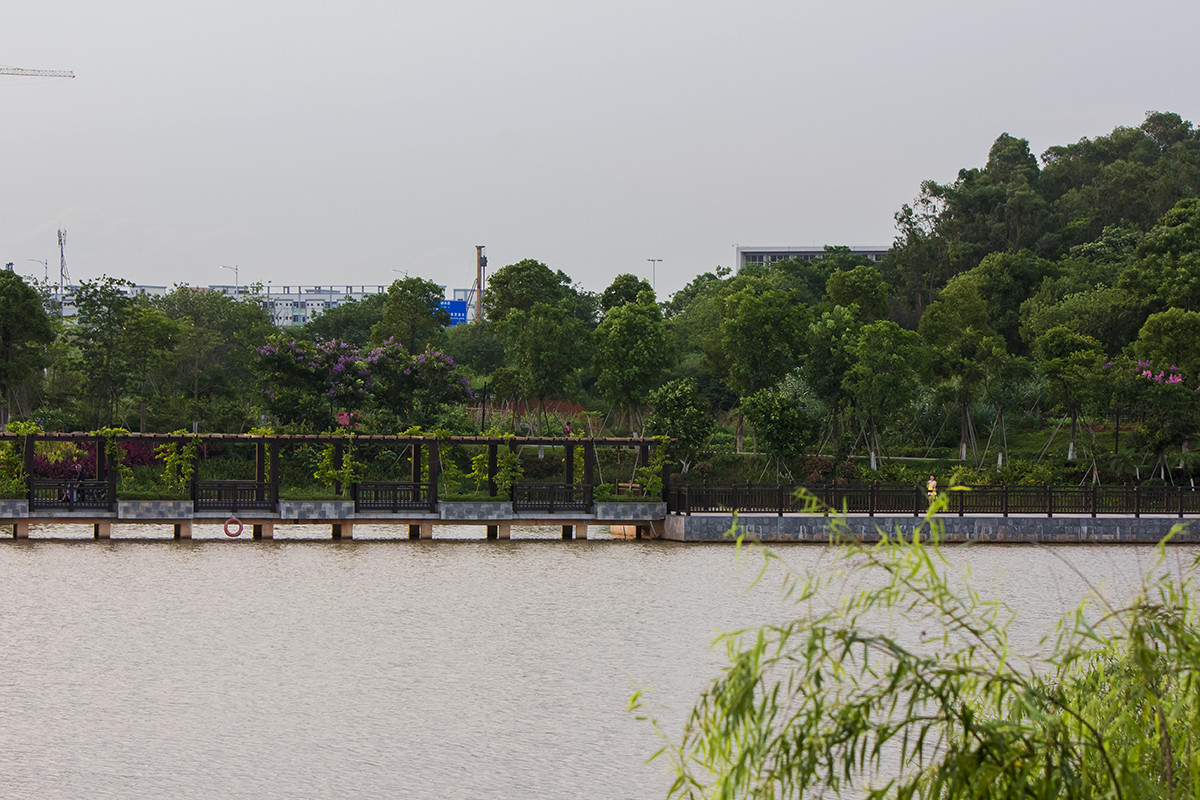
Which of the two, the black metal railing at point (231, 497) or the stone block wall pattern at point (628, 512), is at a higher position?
the black metal railing at point (231, 497)

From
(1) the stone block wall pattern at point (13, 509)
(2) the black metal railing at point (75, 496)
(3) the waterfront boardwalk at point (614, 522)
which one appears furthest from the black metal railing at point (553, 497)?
(1) the stone block wall pattern at point (13, 509)

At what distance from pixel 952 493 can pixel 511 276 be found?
30648 millimetres

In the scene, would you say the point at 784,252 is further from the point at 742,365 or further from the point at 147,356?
the point at 147,356

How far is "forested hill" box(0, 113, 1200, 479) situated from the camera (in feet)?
150

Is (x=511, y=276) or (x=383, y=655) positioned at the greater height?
(x=511, y=276)

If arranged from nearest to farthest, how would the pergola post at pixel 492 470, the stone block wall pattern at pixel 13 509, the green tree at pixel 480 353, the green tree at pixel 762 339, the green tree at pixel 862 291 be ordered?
the stone block wall pattern at pixel 13 509 → the pergola post at pixel 492 470 → the green tree at pixel 762 339 → the green tree at pixel 862 291 → the green tree at pixel 480 353

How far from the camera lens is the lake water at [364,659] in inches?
540

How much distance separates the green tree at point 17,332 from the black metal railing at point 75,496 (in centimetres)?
1569

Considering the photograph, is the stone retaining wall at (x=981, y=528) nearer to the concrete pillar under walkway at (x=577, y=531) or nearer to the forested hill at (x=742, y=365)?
the concrete pillar under walkway at (x=577, y=531)

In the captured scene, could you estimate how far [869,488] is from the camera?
34.7 meters

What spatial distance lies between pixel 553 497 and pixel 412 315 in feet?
85.2

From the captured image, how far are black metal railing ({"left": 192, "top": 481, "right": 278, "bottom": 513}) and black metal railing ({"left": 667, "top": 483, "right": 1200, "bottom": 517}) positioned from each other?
1020cm

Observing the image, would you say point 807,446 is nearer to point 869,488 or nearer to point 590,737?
point 869,488

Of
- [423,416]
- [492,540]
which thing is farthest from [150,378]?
[492,540]
